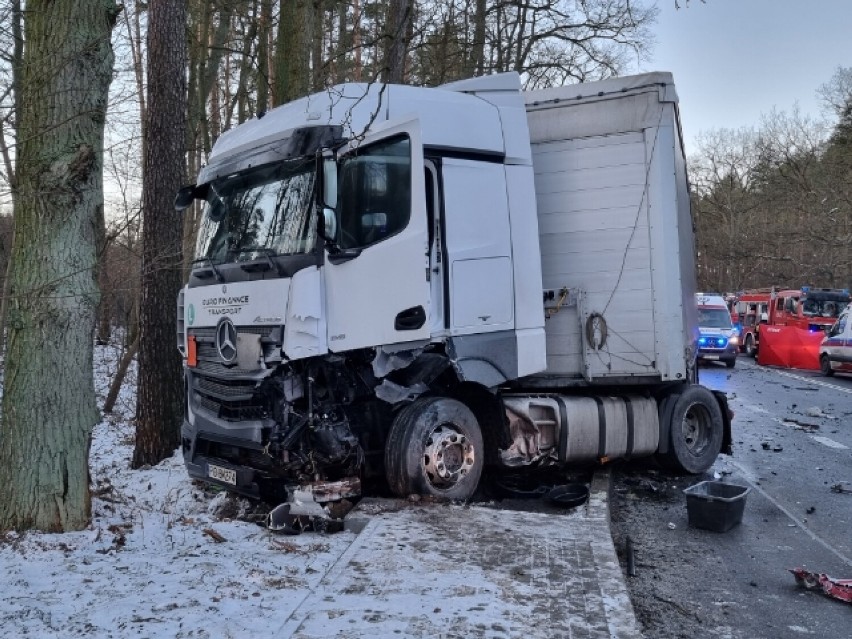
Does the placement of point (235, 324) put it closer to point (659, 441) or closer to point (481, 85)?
point (481, 85)

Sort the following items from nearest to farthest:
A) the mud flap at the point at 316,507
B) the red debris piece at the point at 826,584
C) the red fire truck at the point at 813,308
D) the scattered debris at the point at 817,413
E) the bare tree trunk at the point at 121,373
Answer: the red debris piece at the point at 826,584
the mud flap at the point at 316,507
the bare tree trunk at the point at 121,373
the scattered debris at the point at 817,413
the red fire truck at the point at 813,308

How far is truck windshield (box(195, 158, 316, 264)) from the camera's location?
20.4 feet

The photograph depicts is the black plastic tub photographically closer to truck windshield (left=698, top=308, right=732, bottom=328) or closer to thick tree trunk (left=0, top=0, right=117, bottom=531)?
thick tree trunk (left=0, top=0, right=117, bottom=531)

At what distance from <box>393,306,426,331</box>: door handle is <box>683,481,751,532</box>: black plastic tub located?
2.75 metres

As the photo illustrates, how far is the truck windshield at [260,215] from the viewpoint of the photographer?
6230 mm

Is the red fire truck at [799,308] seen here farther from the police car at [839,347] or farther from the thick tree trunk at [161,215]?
the thick tree trunk at [161,215]

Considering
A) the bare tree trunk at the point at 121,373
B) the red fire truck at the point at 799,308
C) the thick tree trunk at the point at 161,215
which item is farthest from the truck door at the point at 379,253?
the red fire truck at the point at 799,308

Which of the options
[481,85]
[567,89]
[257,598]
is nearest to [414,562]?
[257,598]

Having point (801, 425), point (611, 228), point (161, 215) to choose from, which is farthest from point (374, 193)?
point (801, 425)

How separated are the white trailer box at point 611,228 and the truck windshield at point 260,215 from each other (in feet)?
9.15

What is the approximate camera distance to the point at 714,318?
2553cm

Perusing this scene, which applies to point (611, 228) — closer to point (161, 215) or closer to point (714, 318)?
point (161, 215)

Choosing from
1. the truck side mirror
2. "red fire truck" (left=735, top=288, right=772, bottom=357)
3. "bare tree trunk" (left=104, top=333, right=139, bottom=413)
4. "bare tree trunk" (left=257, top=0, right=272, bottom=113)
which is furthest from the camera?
"red fire truck" (left=735, top=288, right=772, bottom=357)

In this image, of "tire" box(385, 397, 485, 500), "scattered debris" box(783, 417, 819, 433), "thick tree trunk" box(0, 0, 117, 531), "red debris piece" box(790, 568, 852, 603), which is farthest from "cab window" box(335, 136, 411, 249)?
"scattered debris" box(783, 417, 819, 433)
